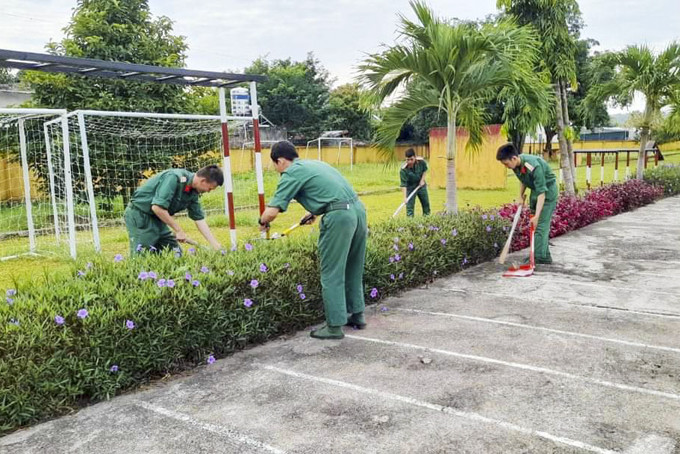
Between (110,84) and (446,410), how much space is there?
37.2 ft

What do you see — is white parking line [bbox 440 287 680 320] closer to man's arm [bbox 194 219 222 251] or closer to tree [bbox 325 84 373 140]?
man's arm [bbox 194 219 222 251]

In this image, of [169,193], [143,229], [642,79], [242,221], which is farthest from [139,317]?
[642,79]

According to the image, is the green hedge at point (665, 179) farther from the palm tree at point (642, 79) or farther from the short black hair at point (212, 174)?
the short black hair at point (212, 174)

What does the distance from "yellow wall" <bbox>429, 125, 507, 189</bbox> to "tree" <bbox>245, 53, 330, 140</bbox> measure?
19.7 meters

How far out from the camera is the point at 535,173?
6887mm

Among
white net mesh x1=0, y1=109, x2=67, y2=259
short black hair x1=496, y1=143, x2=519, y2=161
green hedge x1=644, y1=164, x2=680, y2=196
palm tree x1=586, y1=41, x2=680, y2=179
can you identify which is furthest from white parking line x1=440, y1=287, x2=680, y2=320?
green hedge x1=644, y1=164, x2=680, y2=196

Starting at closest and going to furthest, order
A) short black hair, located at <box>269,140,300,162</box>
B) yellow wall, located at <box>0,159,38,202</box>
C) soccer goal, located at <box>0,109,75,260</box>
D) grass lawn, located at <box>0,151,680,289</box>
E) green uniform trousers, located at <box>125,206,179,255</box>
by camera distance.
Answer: short black hair, located at <box>269,140,300,162</box>
green uniform trousers, located at <box>125,206,179,255</box>
grass lawn, located at <box>0,151,680,289</box>
soccer goal, located at <box>0,109,75,260</box>
yellow wall, located at <box>0,159,38,202</box>

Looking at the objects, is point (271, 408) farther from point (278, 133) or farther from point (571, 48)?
point (278, 133)

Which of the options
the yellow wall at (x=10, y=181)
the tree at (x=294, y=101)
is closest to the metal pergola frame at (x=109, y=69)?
the yellow wall at (x=10, y=181)

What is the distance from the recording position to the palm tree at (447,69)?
24.9ft

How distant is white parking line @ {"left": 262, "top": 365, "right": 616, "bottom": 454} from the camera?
2.88 m

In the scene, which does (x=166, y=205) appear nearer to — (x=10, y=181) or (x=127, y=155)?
(x=127, y=155)

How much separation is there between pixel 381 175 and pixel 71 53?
14157mm

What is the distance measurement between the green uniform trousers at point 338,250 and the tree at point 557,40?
7.66 meters
